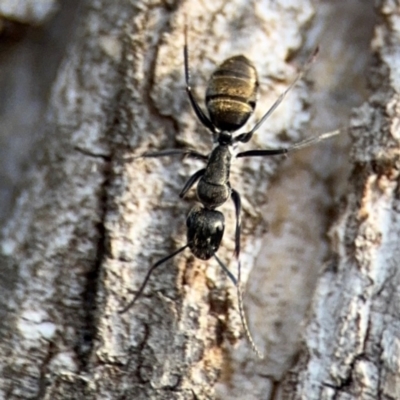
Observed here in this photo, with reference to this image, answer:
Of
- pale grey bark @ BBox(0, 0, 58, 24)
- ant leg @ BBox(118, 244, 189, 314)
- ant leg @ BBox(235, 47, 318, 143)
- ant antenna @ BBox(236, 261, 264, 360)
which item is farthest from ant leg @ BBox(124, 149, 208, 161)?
pale grey bark @ BBox(0, 0, 58, 24)

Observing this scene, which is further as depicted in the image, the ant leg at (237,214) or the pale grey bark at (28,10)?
the pale grey bark at (28,10)

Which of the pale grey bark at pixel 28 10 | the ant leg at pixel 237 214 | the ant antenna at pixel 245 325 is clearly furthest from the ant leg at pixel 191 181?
the pale grey bark at pixel 28 10

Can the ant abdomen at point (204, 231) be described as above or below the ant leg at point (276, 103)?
below

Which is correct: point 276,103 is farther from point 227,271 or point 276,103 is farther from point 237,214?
point 227,271

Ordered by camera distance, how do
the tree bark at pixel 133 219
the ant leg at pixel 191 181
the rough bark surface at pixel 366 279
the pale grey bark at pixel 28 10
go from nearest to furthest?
the rough bark surface at pixel 366 279 → the tree bark at pixel 133 219 → the ant leg at pixel 191 181 → the pale grey bark at pixel 28 10

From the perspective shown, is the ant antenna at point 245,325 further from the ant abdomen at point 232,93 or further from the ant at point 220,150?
the ant abdomen at point 232,93

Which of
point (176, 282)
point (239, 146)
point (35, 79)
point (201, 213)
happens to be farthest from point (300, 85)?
point (35, 79)

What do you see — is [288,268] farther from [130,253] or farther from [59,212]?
[59,212]
